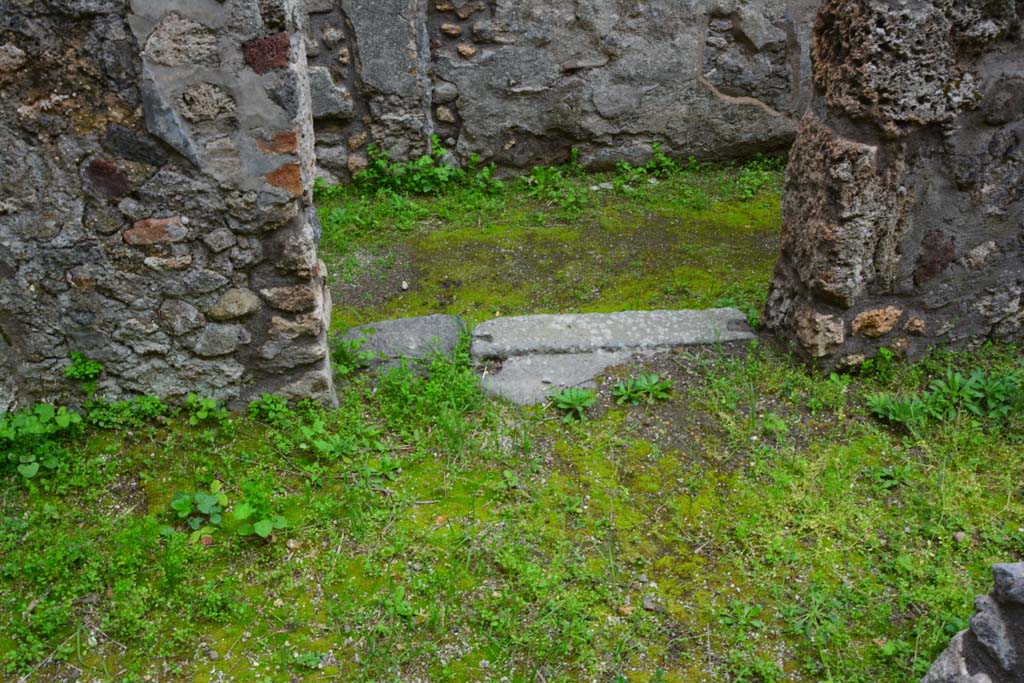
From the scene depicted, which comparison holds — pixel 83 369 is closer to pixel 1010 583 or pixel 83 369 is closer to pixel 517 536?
pixel 517 536

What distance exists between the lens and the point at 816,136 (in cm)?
292

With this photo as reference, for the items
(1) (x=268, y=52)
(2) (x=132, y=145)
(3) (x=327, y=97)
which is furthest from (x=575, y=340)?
(3) (x=327, y=97)

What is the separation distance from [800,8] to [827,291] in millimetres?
2797

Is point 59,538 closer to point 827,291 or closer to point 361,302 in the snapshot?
point 361,302

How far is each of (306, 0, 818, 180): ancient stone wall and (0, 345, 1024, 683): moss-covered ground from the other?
2319 mm

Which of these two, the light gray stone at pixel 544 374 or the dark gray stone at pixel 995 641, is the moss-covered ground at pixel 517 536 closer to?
the light gray stone at pixel 544 374

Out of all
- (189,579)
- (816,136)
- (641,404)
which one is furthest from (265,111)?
(816,136)

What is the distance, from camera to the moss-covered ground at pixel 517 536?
2162 mm

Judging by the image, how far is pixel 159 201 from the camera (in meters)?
2.59

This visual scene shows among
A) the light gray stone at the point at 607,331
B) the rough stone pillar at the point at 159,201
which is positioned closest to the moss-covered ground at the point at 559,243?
the light gray stone at the point at 607,331

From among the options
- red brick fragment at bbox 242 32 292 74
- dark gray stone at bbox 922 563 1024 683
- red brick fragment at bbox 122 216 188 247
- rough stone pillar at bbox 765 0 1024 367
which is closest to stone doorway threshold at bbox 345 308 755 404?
rough stone pillar at bbox 765 0 1024 367

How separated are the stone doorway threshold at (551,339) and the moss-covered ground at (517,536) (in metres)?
0.16

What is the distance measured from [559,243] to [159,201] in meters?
2.28

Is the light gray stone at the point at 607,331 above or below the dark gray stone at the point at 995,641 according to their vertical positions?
below
